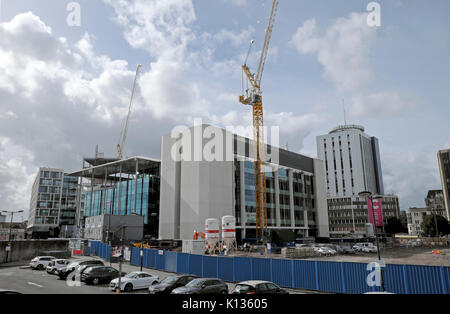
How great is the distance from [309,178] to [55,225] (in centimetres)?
11202

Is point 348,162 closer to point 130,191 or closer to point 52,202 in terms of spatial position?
point 130,191

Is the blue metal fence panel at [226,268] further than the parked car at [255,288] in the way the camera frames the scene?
Yes

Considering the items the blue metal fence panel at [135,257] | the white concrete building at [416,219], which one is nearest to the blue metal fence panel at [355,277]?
the blue metal fence panel at [135,257]

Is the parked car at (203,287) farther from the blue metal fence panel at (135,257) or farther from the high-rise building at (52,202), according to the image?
the high-rise building at (52,202)

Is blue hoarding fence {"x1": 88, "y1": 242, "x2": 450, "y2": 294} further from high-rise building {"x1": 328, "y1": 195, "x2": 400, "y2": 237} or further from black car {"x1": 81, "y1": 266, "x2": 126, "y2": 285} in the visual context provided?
high-rise building {"x1": 328, "y1": 195, "x2": 400, "y2": 237}

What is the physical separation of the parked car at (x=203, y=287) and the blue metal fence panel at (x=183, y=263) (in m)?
11.8

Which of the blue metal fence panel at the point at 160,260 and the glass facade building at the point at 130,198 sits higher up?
the glass facade building at the point at 130,198

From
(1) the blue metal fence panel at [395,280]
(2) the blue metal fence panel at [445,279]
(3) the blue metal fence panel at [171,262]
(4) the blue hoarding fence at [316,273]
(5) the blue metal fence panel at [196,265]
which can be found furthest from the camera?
(3) the blue metal fence panel at [171,262]

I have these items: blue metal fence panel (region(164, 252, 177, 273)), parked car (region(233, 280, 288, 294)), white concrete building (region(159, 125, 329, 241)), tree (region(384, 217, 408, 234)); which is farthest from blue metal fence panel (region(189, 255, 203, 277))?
tree (region(384, 217, 408, 234))

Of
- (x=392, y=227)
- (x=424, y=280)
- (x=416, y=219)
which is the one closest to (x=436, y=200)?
(x=416, y=219)

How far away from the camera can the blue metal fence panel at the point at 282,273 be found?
989 inches
